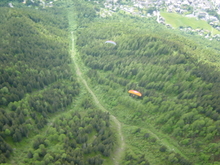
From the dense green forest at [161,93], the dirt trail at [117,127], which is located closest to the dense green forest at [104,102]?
the dense green forest at [161,93]

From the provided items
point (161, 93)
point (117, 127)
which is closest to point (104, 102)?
point (117, 127)

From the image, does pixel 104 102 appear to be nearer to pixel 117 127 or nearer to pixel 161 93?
pixel 117 127

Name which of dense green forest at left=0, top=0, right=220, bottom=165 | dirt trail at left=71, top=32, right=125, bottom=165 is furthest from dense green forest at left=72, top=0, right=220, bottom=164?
dirt trail at left=71, top=32, right=125, bottom=165

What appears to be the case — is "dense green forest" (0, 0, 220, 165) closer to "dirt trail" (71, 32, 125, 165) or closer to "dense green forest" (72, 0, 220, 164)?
"dense green forest" (72, 0, 220, 164)

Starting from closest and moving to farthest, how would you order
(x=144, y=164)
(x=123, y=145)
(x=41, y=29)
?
(x=144, y=164) < (x=123, y=145) < (x=41, y=29)

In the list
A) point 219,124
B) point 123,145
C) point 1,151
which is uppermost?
point 219,124

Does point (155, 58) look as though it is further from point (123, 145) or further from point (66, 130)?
point (66, 130)

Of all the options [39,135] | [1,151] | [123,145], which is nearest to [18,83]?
[39,135]

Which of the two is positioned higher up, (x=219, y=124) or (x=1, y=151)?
(x=219, y=124)

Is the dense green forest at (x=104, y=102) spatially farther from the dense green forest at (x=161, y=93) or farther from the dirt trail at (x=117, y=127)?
the dirt trail at (x=117, y=127)
